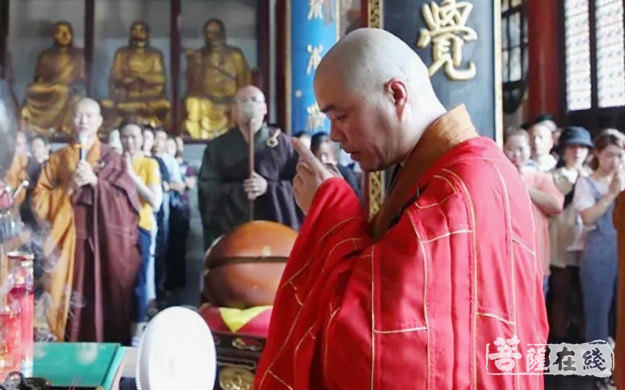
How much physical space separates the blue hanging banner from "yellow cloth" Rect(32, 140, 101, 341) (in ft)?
3.10

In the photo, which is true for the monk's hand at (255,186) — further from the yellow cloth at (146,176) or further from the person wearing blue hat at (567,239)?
the person wearing blue hat at (567,239)

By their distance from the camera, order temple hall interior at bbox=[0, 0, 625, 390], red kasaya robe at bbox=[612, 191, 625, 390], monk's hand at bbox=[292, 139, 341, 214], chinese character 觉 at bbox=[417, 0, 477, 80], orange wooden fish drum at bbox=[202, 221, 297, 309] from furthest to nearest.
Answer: chinese character 觉 at bbox=[417, 0, 477, 80]
orange wooden fish drum at bbox=[202, 221, 297, 309]
red kasaya robe at bbox=[612, 191, 625, 390]
temple hall interior at bbox=[0, 0, 625, 390]
monk's hand at bbox=[292, 139, 341, 214]

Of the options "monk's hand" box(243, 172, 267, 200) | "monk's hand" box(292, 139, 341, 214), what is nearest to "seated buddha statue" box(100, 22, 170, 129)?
"monk's hand" box(243, 172, 267, 200)

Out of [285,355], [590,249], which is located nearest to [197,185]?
[590,249]

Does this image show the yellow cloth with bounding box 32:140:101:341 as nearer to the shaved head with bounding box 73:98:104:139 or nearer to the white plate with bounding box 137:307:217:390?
the shaved head with bounding box 73:98:104:139

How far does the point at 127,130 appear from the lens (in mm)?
3174

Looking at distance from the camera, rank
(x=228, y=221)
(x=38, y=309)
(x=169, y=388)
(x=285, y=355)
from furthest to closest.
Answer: (x=228, y=221) < (x=38, y=309) < (x=169, y=388) < (x=285, y=355)

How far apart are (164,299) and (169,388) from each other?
183cm

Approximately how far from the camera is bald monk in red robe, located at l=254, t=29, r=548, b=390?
90cm

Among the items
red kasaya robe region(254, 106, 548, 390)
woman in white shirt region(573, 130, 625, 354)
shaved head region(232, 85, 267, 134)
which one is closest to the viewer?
red kasaya robe region(254, 106, 548, 390)

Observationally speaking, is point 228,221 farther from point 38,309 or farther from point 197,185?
point 38,309

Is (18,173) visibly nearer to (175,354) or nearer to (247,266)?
(247,266)

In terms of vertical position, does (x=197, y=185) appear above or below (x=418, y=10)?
below

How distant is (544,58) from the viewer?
3.80 meters
